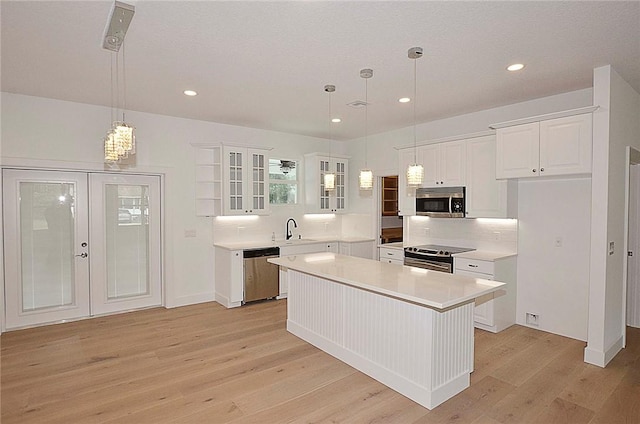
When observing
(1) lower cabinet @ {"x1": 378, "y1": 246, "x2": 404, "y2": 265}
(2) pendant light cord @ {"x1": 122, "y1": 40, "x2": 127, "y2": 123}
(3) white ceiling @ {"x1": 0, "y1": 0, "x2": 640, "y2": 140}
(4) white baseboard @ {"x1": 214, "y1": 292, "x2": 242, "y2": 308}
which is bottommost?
(4) white baseboard @ {"x1": 214, "y1": 292, "x2": 242, "y2": 308}

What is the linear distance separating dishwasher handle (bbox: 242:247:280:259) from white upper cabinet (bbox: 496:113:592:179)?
3.37 m

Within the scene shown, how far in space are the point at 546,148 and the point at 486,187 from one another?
91 centimetres

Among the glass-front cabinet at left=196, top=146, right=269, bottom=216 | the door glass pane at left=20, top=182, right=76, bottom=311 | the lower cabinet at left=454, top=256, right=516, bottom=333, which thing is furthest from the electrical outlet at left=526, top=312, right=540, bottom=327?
the door glass pane at left=20, top=182, right=76, bottom=311

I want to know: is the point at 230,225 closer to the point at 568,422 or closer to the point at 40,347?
the point at 40,347

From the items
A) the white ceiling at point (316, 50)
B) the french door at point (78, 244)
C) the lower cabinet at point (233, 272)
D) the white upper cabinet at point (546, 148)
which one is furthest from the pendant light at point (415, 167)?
the french door at point (78, 244)

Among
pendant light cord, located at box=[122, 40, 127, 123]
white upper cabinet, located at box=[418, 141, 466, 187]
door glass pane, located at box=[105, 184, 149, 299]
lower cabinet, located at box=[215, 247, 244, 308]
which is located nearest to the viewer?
pendant light cord, located at box=[122, 40, 127, 123]

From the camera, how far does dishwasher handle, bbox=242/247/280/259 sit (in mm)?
5520

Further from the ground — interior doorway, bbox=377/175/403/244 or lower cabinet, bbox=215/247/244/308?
interior doorway, bbox=377/175/403/244

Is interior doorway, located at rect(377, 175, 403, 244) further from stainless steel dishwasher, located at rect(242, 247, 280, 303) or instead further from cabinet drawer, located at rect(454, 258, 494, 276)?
cabinet drawer, located at rect(454, 258, 494, 276)

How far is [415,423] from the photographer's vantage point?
8.51 feet

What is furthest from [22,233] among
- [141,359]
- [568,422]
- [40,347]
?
[568,422]

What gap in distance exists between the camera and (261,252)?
5.68m

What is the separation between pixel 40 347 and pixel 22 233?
57.5 inches

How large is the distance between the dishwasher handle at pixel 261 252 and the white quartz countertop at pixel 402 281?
5.12ft
